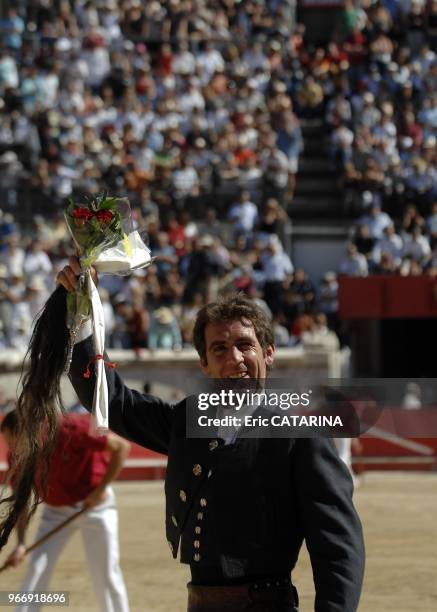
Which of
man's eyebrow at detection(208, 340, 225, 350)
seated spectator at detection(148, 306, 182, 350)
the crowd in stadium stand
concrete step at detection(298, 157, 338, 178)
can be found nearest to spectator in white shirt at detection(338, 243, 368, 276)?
the crowd in stadium stand

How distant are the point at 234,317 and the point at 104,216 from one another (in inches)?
20.9

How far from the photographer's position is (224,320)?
356 cm

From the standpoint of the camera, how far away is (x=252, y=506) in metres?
3.41

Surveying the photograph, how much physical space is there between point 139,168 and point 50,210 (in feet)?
4.63

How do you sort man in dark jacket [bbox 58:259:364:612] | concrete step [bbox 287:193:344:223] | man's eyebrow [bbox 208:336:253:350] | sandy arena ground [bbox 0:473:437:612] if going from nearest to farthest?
1. man in dark jacket [bbox 58:259:364:612]
2. man's eyebrow [bbox 208:336:253:350]
3. sandy arena ground [bbox 0:473:437:612]
4. concrete step [bbox 287:193:344:223]

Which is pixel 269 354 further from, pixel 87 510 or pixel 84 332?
pixel 87 510

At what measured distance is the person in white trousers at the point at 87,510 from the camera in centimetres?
626

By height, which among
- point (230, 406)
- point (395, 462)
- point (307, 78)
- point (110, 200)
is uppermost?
point (110, 200)

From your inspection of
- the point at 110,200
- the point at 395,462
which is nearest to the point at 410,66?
the point at 395,462

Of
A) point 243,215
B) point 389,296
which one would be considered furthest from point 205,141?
point 389,296

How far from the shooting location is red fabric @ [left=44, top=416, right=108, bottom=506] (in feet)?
21.3

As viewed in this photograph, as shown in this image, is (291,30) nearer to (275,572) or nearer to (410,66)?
(410,66)

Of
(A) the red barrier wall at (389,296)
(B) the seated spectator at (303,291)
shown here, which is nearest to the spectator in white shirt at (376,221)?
(B) the seated spectator at (303,291)

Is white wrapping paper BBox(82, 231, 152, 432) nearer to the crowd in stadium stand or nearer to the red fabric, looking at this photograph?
the red fabric
